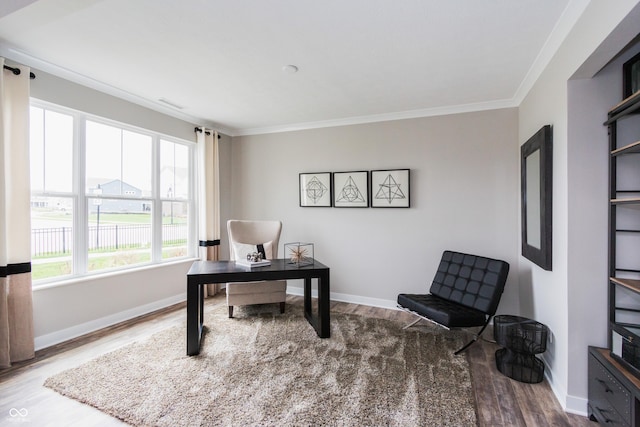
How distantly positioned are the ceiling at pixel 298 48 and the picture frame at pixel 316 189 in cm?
107

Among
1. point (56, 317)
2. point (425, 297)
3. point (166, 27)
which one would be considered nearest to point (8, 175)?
point (56, 317)

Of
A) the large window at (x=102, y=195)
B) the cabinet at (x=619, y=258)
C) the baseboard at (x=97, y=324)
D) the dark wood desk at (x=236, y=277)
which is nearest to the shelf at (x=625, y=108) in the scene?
the cabinet at (x=619, y=258)

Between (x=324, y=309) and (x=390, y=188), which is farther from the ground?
(x=390, y=188)

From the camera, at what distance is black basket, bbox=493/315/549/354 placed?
2.22m

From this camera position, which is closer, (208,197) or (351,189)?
(351,189)

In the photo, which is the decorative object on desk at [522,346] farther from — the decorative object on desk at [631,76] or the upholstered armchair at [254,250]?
the upholstered armchair at [254,250]

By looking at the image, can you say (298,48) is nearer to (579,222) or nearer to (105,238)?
(579,222)

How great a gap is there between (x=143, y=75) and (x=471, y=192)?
12.1 feet

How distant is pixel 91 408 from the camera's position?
1.91 meters

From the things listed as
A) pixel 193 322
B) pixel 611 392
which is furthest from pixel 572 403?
pixel 193 322

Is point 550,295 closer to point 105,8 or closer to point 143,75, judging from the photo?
point 105,8

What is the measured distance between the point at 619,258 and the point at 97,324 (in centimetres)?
437

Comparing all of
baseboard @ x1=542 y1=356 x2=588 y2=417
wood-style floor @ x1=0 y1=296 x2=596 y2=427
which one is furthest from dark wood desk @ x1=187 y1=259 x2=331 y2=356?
baseboard @ x1=542 y1=356 x2=588 y2=417

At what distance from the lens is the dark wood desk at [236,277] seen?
2.61 meters
